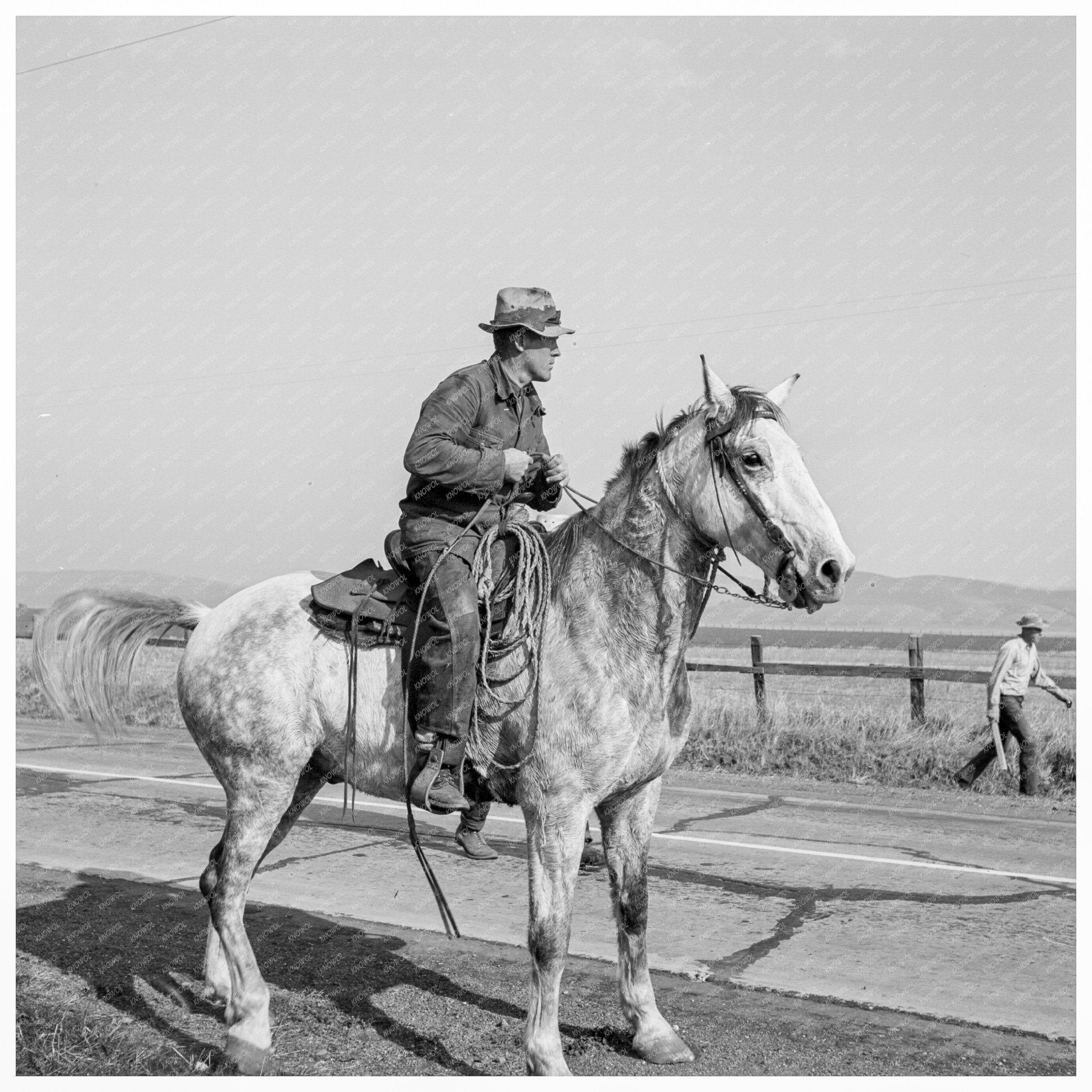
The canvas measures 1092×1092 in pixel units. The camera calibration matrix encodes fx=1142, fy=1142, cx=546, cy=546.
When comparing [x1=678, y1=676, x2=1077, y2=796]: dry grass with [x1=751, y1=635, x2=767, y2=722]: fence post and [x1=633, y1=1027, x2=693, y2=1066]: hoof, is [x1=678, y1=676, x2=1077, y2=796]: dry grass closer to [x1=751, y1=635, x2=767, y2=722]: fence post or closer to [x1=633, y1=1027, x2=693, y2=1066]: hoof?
[x1=751, y1=635, x2=767, y2=722]: fence post

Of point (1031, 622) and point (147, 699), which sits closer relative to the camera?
point (1031, 622)

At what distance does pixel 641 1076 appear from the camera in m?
4.45

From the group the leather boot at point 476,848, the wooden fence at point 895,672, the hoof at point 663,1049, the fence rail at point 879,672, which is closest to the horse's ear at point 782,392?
the hoof at point 663,1049

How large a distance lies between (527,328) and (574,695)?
1517mm

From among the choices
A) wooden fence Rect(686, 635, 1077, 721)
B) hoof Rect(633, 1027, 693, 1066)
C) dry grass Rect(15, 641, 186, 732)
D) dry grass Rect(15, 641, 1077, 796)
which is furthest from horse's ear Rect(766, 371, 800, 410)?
dry grass Rect(15, 641, 186, 732)

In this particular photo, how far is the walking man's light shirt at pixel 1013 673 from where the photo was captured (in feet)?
39.8

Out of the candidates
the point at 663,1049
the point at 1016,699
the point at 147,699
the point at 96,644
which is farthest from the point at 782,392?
the point at 147,699

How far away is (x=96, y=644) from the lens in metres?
6.00

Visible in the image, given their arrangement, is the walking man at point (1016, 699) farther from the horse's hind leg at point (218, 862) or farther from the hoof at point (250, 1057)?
the hoof at point (250, 1057)

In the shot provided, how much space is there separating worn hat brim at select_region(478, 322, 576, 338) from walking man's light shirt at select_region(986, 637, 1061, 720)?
354 inches

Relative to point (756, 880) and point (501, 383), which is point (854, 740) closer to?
point (756, 880)

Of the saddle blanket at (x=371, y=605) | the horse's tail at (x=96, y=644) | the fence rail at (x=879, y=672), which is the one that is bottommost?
the fence rail at (x=879, y=672)

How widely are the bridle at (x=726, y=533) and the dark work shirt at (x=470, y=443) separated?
0.48m
